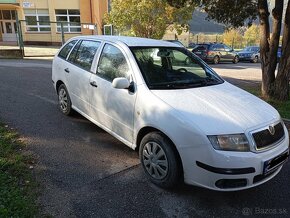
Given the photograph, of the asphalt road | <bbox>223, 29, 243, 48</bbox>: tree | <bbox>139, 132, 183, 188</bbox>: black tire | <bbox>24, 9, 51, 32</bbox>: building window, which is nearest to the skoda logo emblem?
the asphalt road

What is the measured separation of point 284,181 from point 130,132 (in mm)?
2108

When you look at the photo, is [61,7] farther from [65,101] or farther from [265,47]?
[65,101]

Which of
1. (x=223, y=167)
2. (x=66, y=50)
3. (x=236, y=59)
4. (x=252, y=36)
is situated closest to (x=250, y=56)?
(x=236, y=59)

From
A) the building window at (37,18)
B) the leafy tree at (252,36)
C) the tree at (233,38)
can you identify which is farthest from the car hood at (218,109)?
the leafy tree at (252,36)

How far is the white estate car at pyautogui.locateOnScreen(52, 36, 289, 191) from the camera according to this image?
307cm

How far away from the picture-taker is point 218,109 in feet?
11.2

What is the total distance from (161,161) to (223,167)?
0.79 metres

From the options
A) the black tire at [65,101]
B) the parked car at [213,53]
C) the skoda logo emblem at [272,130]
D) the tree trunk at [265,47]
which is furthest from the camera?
the parked car at [213,53]

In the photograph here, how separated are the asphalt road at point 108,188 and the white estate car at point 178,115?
10.9 inches

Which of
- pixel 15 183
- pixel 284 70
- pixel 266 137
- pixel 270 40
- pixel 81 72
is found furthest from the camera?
pixel 270 40

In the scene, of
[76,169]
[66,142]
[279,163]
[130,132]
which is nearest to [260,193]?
[279,163]

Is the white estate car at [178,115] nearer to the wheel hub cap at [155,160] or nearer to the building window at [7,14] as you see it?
the wheel hub cap at [155,160]

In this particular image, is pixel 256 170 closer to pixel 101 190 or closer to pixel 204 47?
pixel 101 190

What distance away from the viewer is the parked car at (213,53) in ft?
72.1
